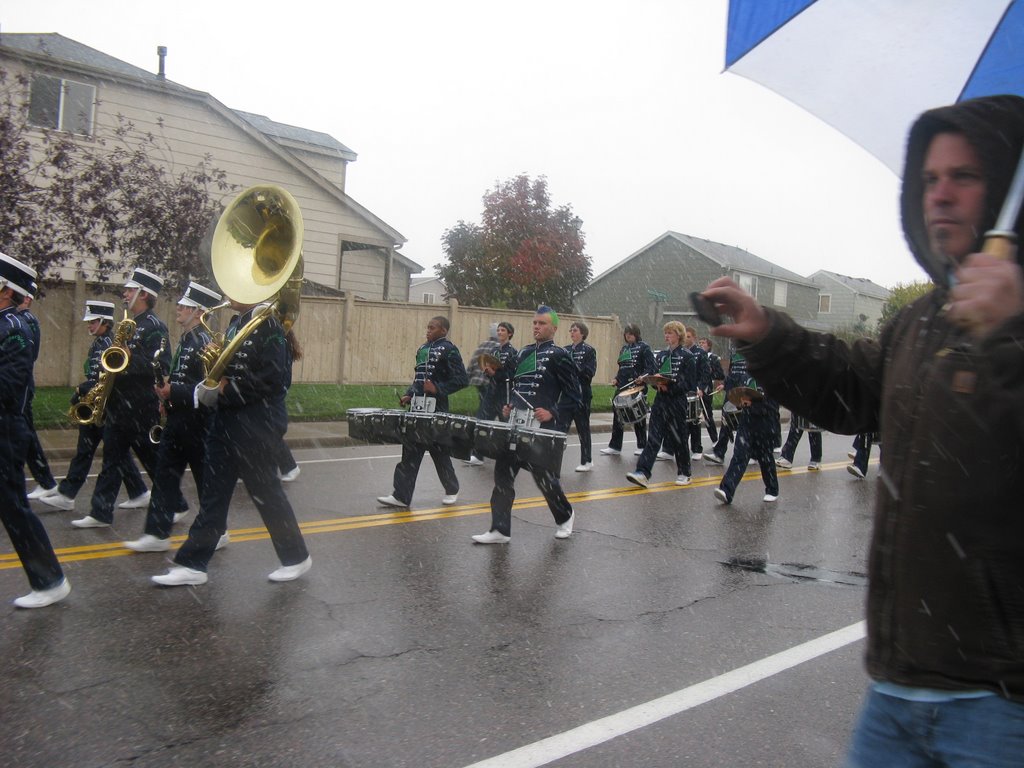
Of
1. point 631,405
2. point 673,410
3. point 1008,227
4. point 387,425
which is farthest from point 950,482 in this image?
point 631,405

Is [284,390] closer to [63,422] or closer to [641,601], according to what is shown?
[641,601]

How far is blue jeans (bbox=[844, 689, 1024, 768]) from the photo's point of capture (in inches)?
69.6

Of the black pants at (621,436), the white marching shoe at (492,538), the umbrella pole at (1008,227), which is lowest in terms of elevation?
the white marching shoe at (492,538)

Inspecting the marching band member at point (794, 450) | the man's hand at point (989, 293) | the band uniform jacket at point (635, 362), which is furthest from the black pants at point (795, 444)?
the man's hand at point (989, 293)

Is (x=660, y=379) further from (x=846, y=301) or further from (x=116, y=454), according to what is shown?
(x=846, y=301)

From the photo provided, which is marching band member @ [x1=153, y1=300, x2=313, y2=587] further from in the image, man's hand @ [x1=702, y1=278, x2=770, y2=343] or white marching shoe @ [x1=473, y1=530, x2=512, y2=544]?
man's hand @ [x1=702, y1=278, x2=770, y2=343]

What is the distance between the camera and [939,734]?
1836 mm

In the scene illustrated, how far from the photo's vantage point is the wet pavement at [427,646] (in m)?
3.94

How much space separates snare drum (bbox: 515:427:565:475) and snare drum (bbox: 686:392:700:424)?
599cm

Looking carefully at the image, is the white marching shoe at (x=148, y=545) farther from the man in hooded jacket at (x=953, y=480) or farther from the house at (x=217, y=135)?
the house at (x=217, y=135)

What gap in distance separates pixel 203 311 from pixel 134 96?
49.4ft

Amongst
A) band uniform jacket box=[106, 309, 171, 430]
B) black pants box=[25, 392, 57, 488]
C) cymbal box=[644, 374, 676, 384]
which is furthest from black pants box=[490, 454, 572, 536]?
cymbal box=[644, 374, 676, 384]

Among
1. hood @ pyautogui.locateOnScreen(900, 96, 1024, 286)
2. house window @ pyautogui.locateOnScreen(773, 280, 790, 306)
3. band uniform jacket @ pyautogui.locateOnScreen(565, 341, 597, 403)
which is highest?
house window @ pyautogui.locateOnScreen(773, 280, 790, 306)

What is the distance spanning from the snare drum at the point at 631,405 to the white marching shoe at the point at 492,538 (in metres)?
5.10
